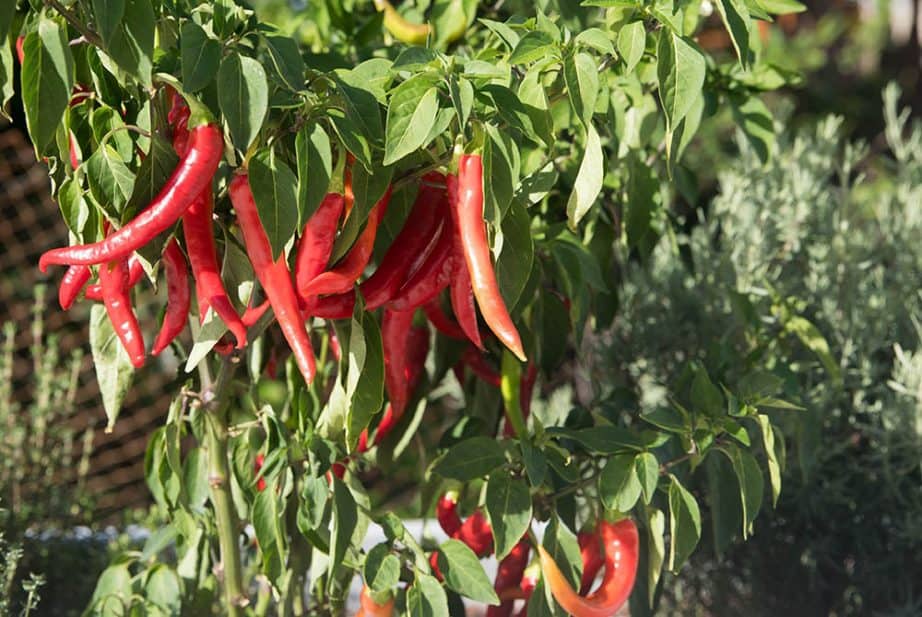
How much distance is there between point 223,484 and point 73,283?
0.34 metres

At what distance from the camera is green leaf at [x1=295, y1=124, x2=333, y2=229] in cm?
105

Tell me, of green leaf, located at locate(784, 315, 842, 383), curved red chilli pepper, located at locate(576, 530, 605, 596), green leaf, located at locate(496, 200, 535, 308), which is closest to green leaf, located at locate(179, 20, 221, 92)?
green leaf, located at locate(496, 200, 535, 308)

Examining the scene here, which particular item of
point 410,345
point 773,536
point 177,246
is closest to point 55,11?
point 177,246

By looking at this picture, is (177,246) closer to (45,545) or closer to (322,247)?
(322,247)

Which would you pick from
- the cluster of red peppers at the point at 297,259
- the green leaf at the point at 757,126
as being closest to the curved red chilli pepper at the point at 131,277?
the cluster of red peppers at the point at 297,259

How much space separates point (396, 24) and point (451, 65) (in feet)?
2.06

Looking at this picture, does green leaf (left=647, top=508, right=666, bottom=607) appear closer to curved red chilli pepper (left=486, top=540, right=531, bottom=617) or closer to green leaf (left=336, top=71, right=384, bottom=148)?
curved red chilli pepper (left=486, top=540, right=531, bottom=617)

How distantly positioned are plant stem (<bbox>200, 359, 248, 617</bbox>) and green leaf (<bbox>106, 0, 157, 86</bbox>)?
440 mm

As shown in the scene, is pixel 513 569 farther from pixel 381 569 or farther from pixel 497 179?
pixel 497 179

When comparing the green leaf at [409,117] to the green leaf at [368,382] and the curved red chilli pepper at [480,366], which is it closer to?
the green leaf at [368,382]

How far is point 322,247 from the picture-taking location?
3.77 feet

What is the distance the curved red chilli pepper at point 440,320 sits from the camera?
1439mm

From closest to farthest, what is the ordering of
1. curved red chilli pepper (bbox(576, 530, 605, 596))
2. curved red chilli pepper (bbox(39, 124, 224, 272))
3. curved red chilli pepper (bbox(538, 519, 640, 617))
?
1. curved red chilli pepper (bbox(39, 124, 224, 272))
2. curved red chilli pepper (bbox(538, 519, 640, 617))
3. curved red chilli pepper (bbox(576, 530, 605, 596))

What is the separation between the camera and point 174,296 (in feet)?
4.03
